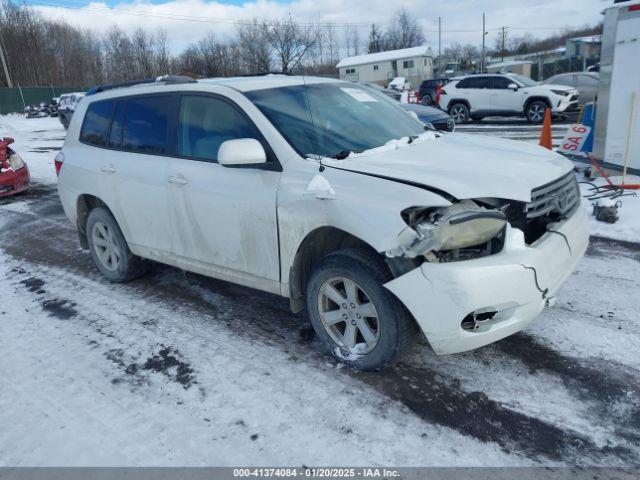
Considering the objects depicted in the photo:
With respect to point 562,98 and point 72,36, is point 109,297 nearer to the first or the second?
point 562,98

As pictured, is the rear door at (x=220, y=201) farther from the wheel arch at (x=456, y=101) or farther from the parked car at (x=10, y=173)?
the wheel arch at (x=456, y=101)

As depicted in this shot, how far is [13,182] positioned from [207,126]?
25.0ft

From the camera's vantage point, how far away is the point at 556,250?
305 centimetres

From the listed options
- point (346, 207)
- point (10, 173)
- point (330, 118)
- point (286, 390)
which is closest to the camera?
point (346, 207)

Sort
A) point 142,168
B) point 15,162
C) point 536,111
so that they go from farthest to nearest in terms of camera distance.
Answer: point 536,111 < point 15,162 < point 142,168

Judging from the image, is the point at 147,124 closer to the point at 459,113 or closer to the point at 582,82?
the point at 459,113

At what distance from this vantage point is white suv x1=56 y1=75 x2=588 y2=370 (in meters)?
2.78

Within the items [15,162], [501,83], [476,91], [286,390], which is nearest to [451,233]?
[286,390]

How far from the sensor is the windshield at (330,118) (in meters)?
3.51

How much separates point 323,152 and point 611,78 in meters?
6.74

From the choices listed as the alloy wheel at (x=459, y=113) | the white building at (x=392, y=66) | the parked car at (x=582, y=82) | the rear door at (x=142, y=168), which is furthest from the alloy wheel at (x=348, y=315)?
the white building at (x=392, y=66)

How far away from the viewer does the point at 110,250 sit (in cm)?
505

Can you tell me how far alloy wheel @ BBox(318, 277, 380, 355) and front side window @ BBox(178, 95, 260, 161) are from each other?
120 centimetres

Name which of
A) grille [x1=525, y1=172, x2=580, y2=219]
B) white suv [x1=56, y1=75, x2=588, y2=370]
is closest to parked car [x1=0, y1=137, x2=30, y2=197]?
white suv [x1=56, y1=75, x2=588, y2=370]
